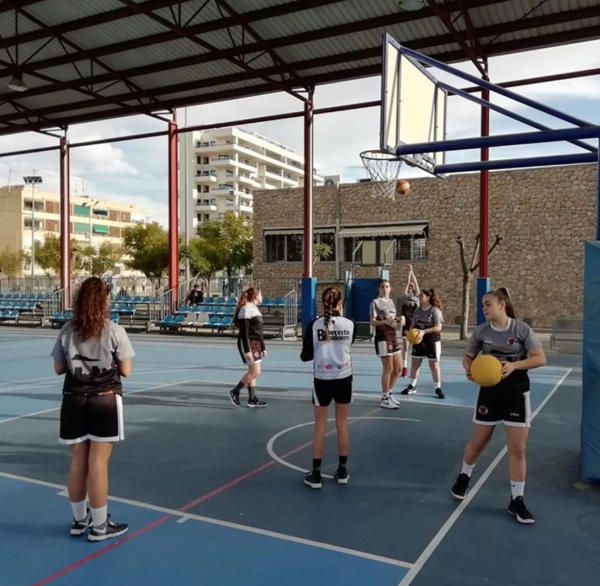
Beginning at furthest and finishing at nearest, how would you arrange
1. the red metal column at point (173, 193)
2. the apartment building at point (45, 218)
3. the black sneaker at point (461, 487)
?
the apartment building at point (45, 218), the red metal column at point (173, 193), the black sneaker at point (461, 487)

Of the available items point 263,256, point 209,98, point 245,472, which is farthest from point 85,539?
point 263,256

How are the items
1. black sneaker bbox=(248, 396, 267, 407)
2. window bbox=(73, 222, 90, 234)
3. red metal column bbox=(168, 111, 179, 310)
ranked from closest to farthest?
1. black sneaker bbox=(248, 396, 267, 407)
2. red metal column bbox=(168, 111, 179, 310)
3. window bbox=(73, 222, 90, 234)

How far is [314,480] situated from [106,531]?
6.34ft

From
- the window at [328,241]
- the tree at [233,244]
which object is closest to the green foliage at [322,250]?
the window at [328,241]

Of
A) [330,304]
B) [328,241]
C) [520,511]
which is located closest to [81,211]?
[328,241]

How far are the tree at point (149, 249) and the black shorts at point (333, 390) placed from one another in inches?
1765

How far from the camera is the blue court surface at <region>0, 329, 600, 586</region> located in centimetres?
403

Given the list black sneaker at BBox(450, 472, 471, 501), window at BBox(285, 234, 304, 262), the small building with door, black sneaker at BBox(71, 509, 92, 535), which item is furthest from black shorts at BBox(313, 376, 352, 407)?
window at BBox(285, 234, 304, 262)

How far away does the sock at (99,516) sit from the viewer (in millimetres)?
4454

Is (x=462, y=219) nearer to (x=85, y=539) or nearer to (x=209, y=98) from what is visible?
(x=209, y=98)

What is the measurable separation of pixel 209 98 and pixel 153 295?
8.15 metres

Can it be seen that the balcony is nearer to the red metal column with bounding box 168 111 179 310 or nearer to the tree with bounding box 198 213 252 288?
the tree with bounding box 198 213 252 288

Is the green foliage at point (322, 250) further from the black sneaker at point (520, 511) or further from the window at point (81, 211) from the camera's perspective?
the window at point (81, 211)

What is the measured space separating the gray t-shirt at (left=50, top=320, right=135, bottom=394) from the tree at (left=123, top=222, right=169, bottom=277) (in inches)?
1794
